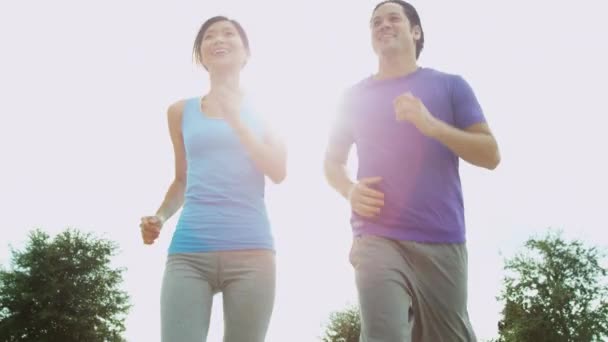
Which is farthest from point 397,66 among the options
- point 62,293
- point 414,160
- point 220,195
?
point 62,293

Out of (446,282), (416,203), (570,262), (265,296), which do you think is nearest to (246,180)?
(265,296)

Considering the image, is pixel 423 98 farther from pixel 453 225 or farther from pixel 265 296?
pixel 265 296

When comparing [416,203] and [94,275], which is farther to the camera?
[94,275]

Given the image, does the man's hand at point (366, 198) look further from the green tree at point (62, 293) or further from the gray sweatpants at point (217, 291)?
the green tree at point (62, 293)

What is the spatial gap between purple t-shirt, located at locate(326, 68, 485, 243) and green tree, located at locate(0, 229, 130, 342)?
1583 inches

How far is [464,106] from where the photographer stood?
4516mm

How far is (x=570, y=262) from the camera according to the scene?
46.8 meters

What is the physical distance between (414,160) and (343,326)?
56035mm

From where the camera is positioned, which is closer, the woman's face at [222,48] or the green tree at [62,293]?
the woman's face at [222,48]

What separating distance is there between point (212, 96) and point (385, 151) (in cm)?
161

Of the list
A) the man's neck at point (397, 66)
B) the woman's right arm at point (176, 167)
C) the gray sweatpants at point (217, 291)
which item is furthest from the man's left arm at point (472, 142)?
the woman's right arm at point (176, 167)

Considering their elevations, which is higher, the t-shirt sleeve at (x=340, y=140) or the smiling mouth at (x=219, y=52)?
the smiling mouth at (x=219, y=52)

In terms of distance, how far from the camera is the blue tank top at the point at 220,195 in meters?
4.55

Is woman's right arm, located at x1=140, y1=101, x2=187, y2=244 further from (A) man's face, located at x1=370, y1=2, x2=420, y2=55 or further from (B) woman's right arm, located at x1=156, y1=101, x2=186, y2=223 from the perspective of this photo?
(A) man's face, located at x1=370, y1=2, x2=420, y2=55
